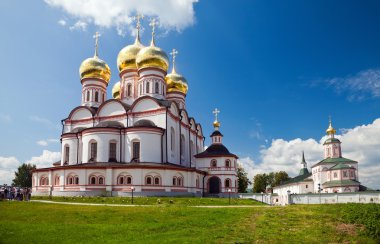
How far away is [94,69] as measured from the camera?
43.2 m

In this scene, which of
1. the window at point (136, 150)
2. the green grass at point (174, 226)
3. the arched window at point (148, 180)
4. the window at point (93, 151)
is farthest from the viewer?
the window at point (93, 151)

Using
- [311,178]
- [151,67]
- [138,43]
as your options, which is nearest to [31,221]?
[151,67]

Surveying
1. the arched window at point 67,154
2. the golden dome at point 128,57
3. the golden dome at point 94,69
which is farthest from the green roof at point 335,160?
the arched window at point 67,154

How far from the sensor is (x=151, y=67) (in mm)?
40531

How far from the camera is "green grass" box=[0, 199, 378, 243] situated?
11.9m

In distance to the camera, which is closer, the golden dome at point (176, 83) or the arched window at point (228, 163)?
the arched window at point (228, 163)

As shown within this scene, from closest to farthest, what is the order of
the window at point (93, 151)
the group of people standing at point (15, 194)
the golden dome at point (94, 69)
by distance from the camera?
the group of people standing at point (15, 194) < the window at point (93, 151) < the golden dome at point (94, 69)

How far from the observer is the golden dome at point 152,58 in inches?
1598

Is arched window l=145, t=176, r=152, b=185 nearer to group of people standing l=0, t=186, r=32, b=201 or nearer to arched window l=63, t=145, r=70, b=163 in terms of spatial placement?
group of people standing l=0, t=186, r=32, b=201

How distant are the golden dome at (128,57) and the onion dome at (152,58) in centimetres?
181

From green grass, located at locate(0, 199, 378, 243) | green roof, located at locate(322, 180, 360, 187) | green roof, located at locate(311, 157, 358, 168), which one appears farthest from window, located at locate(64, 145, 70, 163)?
green roof, located at locate(311, 157, 358, 168)

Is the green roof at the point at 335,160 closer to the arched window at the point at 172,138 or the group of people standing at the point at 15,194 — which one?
the arched window at the point at 172,138

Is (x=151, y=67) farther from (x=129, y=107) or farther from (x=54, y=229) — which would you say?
(x=54, y=229)

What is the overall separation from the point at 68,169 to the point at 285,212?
22081mm
